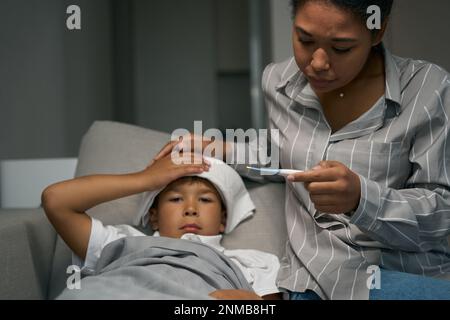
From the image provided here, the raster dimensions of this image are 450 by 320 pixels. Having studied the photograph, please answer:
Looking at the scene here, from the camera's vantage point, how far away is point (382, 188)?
0.96m

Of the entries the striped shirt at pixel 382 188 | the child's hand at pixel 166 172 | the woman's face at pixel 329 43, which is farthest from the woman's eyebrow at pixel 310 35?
the child's hand at pixel 166 172

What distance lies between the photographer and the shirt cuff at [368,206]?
935 mm

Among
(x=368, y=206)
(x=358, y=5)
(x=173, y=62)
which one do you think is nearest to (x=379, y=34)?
(x=358, y=5)

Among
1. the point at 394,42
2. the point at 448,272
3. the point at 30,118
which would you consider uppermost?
the point at 394,42

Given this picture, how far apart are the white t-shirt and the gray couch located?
9 cm

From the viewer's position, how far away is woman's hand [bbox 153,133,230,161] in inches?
51.3

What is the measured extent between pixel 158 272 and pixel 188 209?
0.97ft

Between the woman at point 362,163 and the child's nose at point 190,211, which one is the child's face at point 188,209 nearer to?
the child's nose at point 190,211

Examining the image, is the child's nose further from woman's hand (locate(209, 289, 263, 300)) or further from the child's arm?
woman's hand (locate(209, 289, 263, 300))

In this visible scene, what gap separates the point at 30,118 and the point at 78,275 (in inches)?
56.2
